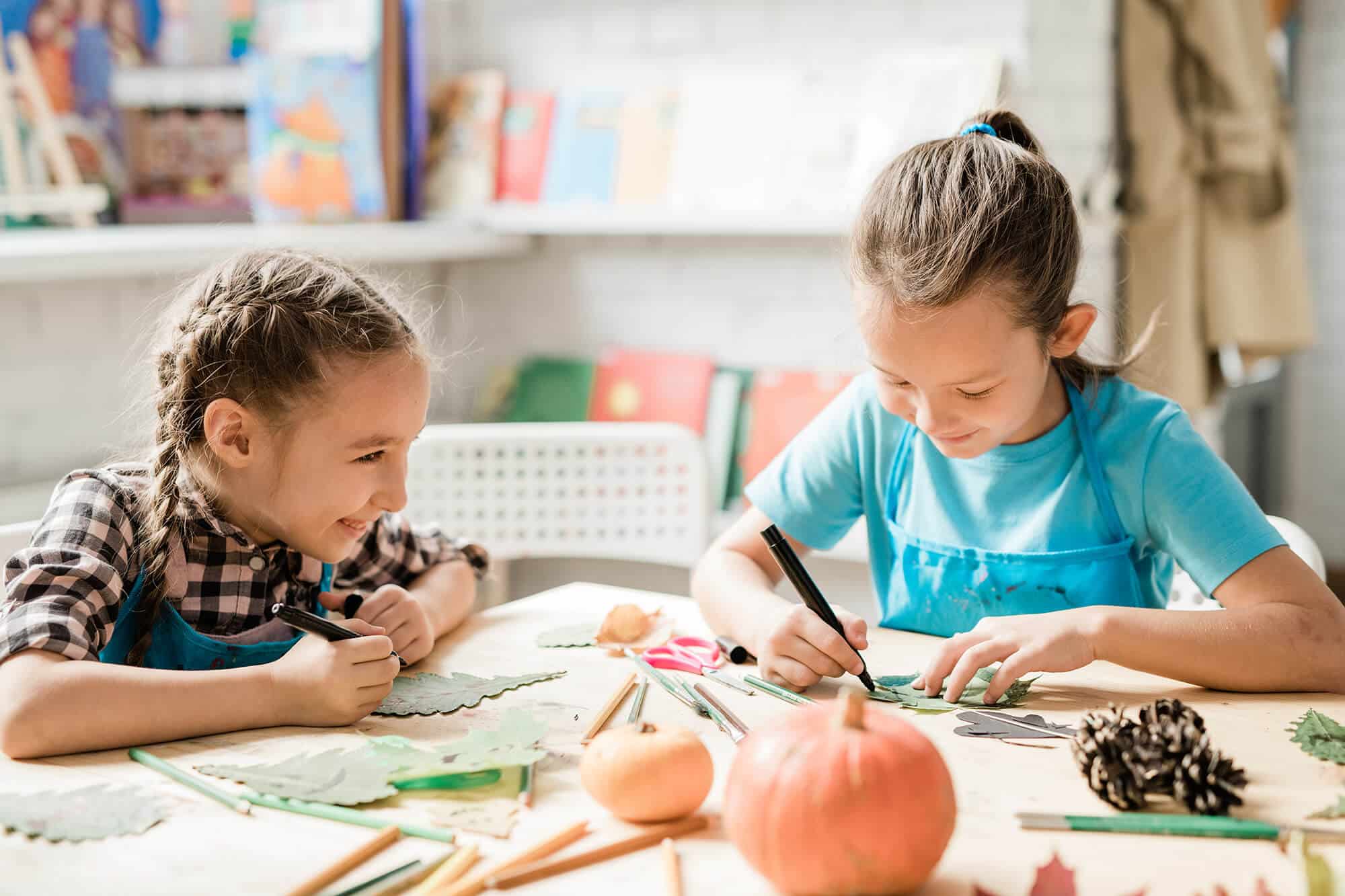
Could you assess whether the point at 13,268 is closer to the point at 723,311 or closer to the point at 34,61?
the point at 34,61

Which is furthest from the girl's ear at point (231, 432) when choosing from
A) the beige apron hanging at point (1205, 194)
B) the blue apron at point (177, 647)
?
the beige apron hanging at point (1205, 194)

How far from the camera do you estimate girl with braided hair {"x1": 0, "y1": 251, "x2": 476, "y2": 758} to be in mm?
1012

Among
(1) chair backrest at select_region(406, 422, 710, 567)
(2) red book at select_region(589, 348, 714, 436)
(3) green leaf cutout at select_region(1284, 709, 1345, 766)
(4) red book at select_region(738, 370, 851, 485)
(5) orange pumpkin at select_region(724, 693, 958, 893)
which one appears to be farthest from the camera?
(2) red book at select_region(589, 348, 714, 436)

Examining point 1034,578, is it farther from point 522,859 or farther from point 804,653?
point 522,859

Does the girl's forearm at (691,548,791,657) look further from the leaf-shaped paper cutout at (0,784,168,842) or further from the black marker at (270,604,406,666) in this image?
the leaf-shaped paper cutout at (0,784,168,842)

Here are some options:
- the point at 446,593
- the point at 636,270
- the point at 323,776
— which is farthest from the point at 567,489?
the point at 323,776

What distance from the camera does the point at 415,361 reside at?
3.80 ft

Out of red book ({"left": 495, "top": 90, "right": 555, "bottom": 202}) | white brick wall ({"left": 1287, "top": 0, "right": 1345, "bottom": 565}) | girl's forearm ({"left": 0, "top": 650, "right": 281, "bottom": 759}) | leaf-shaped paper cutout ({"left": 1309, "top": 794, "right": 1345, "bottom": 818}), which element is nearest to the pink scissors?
girl's forearm ({"left": 0, "top": 650, "right": 281, "bottom": 759})

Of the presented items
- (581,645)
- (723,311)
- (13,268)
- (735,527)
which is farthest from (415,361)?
(723,311)

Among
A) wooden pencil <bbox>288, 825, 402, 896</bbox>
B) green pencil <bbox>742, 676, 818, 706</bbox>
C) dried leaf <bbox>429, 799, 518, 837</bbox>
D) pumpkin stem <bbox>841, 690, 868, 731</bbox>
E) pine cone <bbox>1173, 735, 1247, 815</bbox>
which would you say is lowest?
green pencil <bbox>742, 676, 818, 706</bbox>

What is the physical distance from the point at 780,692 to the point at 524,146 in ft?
6.49

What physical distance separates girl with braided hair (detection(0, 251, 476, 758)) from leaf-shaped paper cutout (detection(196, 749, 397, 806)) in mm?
84

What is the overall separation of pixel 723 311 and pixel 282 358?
167 centimetres

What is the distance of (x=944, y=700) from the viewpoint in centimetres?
104
